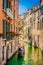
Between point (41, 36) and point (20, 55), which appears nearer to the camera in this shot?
point (20, 55)

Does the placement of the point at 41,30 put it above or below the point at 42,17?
below

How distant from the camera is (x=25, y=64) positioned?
45.1ft

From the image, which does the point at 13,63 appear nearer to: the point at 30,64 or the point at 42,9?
the point at 30,64

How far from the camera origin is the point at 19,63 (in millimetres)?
14227

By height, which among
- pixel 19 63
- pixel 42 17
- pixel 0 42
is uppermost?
pixel 42 17

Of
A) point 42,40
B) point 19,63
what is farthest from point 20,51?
point 42,40

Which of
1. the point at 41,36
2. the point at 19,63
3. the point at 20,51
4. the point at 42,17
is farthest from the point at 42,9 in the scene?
the point at 19,63

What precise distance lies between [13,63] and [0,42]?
3574 millimetres

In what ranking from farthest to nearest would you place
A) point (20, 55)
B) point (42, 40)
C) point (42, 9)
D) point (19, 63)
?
point (42, 9), point (42, 40), point (20, 55), point (19, 63)

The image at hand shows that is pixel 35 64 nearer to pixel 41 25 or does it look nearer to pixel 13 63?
pixel 13 63

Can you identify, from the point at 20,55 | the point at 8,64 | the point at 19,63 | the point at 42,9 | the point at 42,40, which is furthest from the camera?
the point at 42,9

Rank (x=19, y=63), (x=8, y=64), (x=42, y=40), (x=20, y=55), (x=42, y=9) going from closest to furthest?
(x=8, y=64)
(x=19, y=63)
(x=20, y=55)
(x=42, y=40)
(x=42, y=9)

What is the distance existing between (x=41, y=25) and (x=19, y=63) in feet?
35.6

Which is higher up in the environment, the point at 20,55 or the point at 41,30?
the point at 41,30
